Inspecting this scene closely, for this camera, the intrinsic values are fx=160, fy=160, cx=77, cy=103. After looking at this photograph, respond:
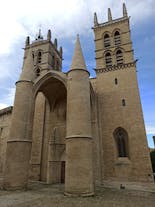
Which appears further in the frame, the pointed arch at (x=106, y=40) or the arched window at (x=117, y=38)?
the pointed arch at (x=106, y=40)

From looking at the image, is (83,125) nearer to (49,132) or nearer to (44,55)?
(49,132)

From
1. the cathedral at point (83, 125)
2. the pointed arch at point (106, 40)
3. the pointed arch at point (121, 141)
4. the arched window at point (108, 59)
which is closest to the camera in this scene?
the cathedral at point (83, 125)

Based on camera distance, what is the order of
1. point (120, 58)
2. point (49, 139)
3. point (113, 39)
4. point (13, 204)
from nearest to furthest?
point (13, 204), point (49, 139), point (120, 58), point (113, 39)

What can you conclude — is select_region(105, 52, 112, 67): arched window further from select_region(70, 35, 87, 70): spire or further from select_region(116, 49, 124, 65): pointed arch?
select_region(70, 35, 87, 70): spire

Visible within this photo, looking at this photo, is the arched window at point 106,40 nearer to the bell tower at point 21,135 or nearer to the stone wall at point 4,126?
the bell tower at point 21,135

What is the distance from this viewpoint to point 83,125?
33.1 feet

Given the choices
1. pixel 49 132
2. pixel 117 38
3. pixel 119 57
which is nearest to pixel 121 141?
pixel 49 132

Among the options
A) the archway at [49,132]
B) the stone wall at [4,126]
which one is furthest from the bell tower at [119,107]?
the stone wall at [4,126]

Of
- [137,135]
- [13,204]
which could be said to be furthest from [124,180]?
[13,204]

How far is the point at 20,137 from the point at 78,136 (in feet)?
15.2

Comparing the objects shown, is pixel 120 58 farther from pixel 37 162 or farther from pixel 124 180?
pixel 37 162

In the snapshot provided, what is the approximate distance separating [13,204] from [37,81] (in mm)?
9608

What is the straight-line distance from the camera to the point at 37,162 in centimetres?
1500

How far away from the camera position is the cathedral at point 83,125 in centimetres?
1008
